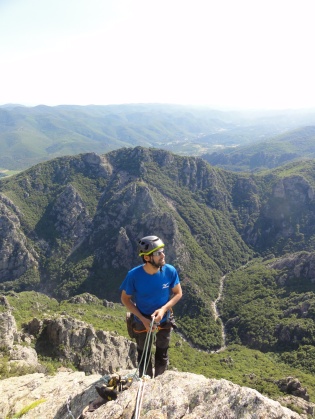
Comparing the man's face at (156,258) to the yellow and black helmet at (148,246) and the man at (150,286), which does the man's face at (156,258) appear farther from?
the yellow and black helmet at (148,246)

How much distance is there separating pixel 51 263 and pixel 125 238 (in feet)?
115

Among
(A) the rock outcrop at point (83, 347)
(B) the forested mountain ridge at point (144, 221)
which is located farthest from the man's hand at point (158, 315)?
Result: (B) the forested mountain ridge at point (144, 221)

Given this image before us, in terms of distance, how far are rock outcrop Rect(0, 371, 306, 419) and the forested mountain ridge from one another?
84.7 meters

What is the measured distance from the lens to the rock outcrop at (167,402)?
7.51 meters

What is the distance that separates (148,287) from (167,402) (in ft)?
10.9

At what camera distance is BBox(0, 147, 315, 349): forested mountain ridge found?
11736 centimetres

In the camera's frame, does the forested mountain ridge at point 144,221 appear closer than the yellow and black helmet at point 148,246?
No

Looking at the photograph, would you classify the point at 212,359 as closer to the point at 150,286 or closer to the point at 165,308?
the point at 165,308

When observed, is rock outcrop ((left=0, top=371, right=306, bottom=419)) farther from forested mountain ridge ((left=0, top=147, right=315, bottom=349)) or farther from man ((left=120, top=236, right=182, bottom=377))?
forested mountain ridge ((left=0, top=147, right=315, bottom=349))

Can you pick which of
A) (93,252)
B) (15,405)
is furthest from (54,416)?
(93,252)

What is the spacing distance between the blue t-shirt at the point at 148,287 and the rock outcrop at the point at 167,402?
7.90 ft

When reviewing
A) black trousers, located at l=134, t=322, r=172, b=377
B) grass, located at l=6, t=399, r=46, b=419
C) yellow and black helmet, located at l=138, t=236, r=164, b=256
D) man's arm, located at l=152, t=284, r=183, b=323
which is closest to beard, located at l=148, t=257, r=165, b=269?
yellow and black helmet, located at l=138, t=236, r=164, b=256

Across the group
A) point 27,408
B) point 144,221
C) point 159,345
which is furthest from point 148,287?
point 144,221

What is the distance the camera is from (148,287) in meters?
9.65
